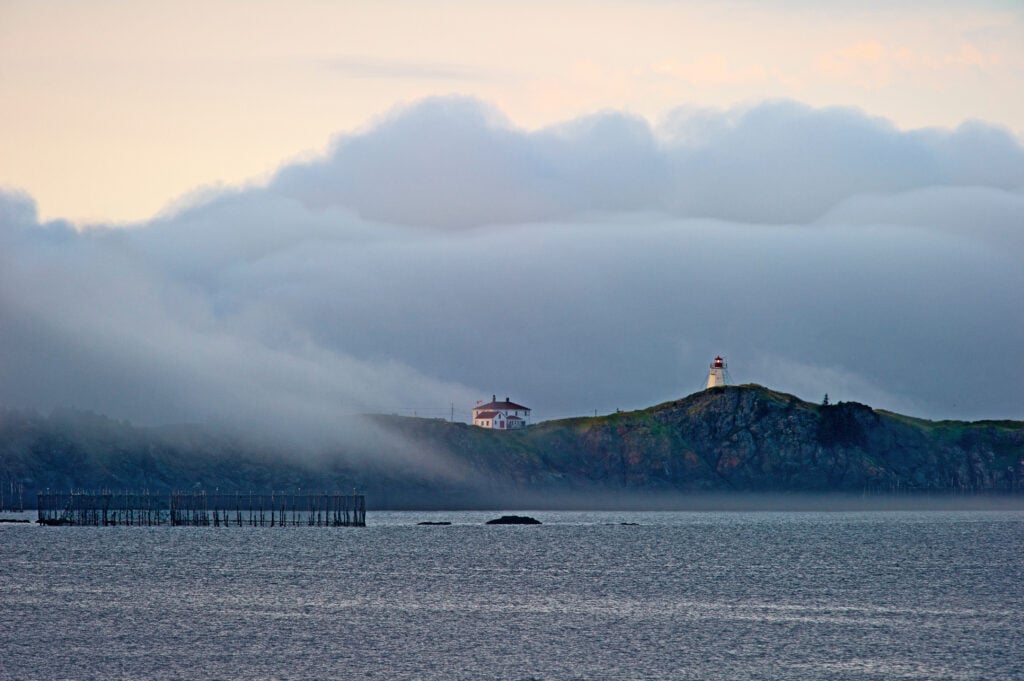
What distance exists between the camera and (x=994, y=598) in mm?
91125

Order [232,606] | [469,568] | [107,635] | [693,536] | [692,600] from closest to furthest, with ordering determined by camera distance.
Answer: [107,635] < [232,606] < [692,600] < [469,568] < [693,536]

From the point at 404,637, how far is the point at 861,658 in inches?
890

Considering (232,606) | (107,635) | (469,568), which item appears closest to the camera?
(107,635)

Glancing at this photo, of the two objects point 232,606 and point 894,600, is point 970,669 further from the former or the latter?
point 232,606

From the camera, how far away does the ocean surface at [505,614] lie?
191ft

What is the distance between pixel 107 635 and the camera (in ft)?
218

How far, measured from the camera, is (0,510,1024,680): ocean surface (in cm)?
5816

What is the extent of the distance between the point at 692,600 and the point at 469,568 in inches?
1316

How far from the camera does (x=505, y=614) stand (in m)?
78.6

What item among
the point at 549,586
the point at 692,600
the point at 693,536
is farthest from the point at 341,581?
the point at 693,536

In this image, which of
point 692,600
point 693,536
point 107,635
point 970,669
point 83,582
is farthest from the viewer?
point 693,536

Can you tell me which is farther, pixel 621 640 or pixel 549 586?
pixel 549 586

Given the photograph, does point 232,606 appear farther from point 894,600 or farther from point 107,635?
point 894,600

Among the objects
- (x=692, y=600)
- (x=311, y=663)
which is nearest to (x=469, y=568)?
(x=692, y=600)
